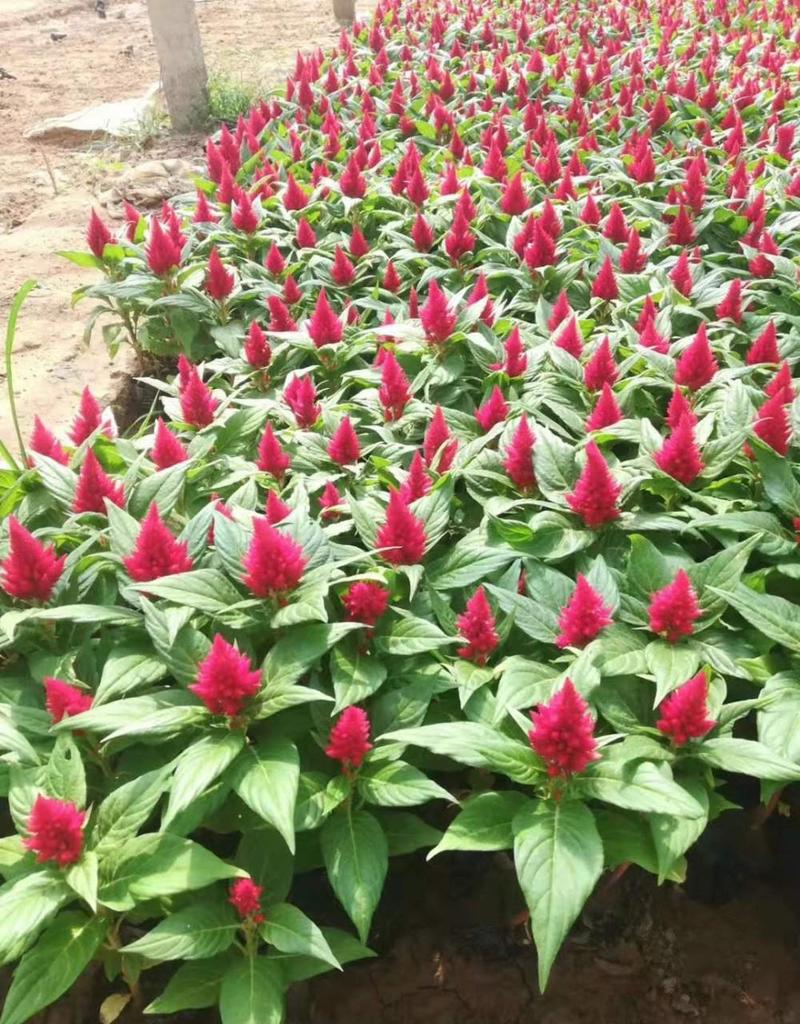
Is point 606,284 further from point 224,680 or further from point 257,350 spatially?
point 224,680

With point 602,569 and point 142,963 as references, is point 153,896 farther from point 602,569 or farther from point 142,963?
point 602,569

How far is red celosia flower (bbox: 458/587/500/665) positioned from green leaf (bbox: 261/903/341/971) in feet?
2.07

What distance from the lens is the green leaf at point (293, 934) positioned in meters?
1.61

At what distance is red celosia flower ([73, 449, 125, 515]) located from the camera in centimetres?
221

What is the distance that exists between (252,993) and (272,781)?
0.39 metres

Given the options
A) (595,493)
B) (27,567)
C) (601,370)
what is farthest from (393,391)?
(27,567)

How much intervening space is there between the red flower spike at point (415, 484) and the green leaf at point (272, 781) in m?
0.73

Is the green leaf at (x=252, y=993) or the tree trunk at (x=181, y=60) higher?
the tree trunk at (x=181, y=60)

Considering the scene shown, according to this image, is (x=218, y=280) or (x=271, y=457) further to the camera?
(x=218, y=280)

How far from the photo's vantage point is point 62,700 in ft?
5.78

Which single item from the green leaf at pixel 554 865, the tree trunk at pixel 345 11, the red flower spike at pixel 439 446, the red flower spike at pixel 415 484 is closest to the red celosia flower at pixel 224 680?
the green leaf at pixel 554 865

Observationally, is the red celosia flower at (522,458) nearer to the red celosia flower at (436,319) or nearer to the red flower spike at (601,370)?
the red flower spike at (601,370)

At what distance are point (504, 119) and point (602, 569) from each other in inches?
175

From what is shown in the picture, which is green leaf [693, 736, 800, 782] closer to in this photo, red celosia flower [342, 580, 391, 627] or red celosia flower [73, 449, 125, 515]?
red celosia flower [342, 580, 391, 627]
